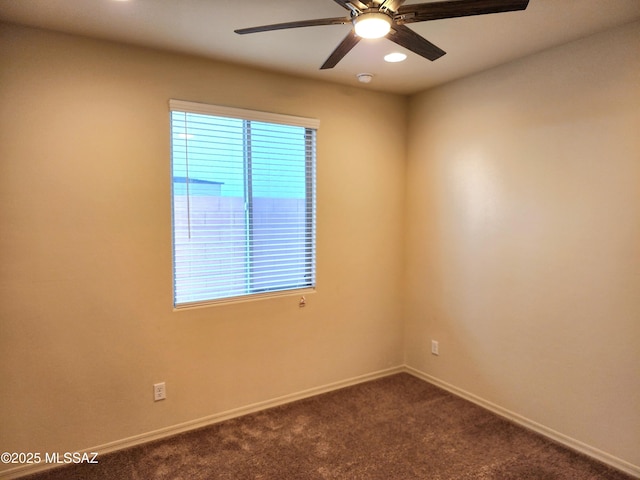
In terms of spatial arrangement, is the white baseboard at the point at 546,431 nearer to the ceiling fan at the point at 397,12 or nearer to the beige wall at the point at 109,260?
the beige wall at the point at 109,260

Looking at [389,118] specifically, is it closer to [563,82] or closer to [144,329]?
[563,82]

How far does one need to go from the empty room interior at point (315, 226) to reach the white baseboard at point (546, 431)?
12 millimetres

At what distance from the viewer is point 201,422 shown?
2.84 metres

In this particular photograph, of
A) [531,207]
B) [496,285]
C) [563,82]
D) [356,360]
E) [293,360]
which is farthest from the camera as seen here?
[356,360]

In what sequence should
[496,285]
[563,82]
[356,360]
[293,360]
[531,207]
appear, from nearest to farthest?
[563,82] < [531,207] < [496,285] < [293,360] < [356,360]

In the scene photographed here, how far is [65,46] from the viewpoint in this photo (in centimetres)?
232

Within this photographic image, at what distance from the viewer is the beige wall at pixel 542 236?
2.32m

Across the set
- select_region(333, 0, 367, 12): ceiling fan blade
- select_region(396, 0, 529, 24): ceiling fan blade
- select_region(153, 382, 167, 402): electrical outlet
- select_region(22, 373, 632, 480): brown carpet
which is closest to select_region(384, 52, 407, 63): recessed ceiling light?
select_region(396, 0, 529, 24): ceiling fan blade

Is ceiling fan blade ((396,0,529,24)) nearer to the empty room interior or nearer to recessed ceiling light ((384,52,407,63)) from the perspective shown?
the empty room interior

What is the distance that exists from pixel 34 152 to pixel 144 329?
4.09 ft

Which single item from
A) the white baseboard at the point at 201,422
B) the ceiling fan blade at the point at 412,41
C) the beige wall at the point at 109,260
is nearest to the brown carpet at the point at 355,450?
the white baseboard at the point at 201,422

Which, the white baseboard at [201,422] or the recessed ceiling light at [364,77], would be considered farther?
the recessed ceiling light at [364,77]

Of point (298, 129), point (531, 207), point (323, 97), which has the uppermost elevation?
point (323, 97)

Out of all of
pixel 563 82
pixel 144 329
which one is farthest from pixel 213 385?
pixel 563 82
